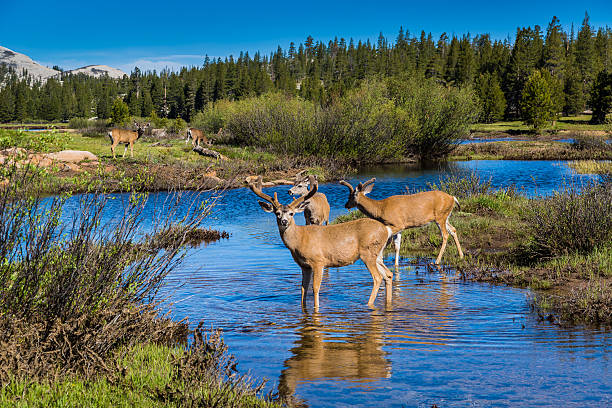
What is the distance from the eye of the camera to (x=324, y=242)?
413 inches

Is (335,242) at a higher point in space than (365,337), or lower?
higher

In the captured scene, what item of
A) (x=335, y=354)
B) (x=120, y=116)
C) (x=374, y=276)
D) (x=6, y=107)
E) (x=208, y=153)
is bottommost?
(x=335, y=354)

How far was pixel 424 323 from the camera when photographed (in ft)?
30.9

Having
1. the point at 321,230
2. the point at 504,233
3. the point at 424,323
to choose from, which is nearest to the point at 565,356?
the point at 424,323

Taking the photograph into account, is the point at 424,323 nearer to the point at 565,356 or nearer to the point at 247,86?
the point at 565,356

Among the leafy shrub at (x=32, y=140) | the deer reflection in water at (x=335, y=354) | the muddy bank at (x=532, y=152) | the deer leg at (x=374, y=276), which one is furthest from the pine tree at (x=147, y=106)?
the leafy shrub at (x=32, y=140)

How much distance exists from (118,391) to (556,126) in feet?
310

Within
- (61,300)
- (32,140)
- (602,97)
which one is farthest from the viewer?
(602,97)

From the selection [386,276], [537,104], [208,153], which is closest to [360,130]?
[208,153]

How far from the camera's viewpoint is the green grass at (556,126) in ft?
290

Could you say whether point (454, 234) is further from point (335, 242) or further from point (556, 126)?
point (556, 126)

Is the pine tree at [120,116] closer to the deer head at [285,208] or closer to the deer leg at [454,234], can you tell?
the deer leg at [454,234]

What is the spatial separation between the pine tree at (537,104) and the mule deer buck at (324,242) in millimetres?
79885

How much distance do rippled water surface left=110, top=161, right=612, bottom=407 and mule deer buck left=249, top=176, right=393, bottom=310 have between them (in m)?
0.59
